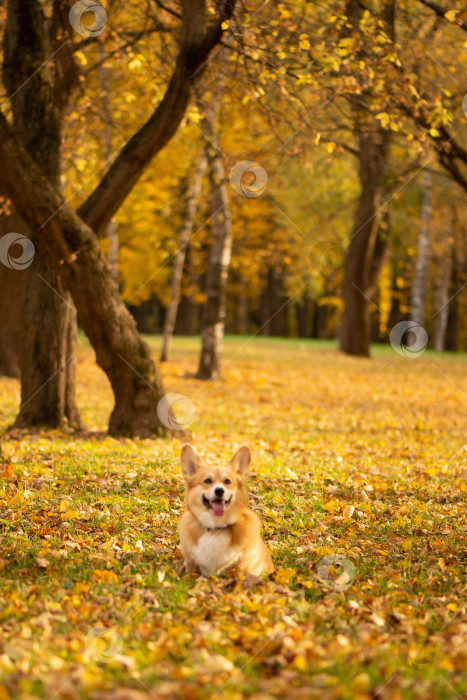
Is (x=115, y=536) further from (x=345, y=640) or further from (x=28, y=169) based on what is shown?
(x=28, y=169)

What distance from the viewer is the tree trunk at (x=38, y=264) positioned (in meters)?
10.5

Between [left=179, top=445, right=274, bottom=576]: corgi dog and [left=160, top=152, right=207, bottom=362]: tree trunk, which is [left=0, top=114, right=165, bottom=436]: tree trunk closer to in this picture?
[left=179, top=445, right=274, bottom=576]: corgi dog

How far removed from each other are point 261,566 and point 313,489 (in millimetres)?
2925

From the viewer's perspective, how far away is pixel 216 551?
518 cm

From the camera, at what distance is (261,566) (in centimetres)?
546

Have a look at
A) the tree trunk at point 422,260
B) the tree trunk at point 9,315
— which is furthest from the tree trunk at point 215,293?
the tree trunk at point 422,260

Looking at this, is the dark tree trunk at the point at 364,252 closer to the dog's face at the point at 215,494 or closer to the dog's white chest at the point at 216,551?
the dog's face at the point at 215,494

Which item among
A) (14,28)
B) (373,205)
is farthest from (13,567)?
(373,205)

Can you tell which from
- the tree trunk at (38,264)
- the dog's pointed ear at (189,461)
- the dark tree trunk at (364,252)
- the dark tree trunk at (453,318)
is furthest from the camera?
the dark tree trunk at (453,318)

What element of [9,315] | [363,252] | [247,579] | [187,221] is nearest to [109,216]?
[247,579]

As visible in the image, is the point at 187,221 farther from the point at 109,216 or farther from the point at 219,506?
the point at 219,506

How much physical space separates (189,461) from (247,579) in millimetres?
990

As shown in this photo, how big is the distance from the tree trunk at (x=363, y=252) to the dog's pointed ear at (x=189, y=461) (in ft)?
61.9

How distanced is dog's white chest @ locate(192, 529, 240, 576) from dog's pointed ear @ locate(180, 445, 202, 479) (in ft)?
1.68
